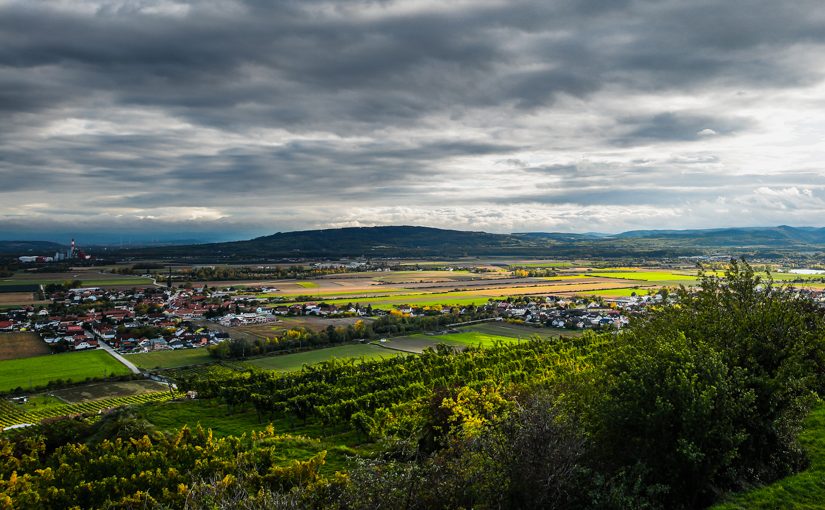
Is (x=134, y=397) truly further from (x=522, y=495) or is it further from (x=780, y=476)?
(x=780, y=476)

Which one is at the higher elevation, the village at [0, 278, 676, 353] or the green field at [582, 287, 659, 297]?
the green field at [582, 287, 659, 297]

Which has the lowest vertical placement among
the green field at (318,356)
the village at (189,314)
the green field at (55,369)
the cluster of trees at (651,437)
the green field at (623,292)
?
the green field at (318,356)

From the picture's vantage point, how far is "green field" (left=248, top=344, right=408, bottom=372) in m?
64.6

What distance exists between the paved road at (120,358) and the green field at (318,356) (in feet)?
43.2

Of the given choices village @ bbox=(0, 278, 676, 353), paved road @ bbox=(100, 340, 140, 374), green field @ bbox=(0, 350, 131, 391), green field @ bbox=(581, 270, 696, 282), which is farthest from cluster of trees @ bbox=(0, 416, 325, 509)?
green field @ bbox=(581, 270, 696, 282)

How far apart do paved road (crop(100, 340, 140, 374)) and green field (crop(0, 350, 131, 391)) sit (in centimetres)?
67

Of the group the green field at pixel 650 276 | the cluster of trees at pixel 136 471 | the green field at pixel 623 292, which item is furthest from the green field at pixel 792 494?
the green field at pixel 650 276

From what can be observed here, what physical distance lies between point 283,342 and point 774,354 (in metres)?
63.8

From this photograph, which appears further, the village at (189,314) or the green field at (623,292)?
the green field at (623,292)

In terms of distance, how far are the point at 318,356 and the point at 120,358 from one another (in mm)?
25639

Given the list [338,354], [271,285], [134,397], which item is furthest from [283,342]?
[271,285]

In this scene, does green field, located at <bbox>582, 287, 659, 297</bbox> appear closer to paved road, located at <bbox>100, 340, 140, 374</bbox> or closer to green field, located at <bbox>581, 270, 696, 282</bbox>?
green field, located at <bbox>581, 270, 696, 282</bbox>

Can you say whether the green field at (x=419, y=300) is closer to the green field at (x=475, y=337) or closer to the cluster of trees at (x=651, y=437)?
the green field at (x=475, y=337)

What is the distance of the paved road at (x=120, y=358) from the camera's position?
208 ft
